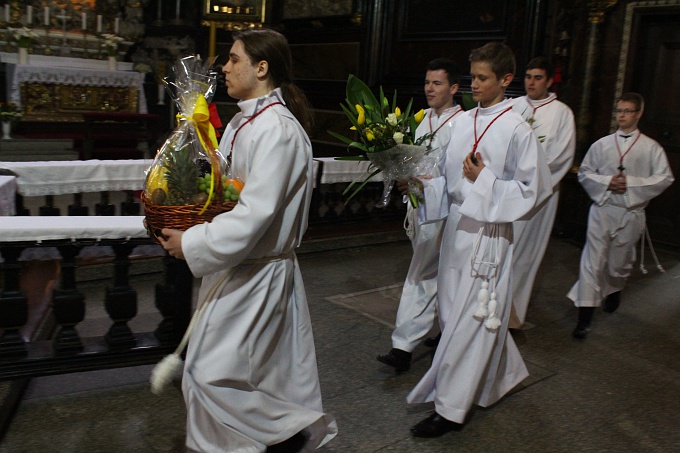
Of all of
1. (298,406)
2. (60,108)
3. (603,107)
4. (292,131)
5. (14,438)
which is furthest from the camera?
(60,108)

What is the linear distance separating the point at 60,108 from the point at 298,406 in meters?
8.84

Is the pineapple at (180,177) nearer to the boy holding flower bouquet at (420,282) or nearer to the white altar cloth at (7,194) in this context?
the boy holding flower bouquet at (420,282)

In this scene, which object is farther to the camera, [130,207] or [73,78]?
[73,78]

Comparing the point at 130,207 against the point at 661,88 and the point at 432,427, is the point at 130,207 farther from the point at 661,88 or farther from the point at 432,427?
the point at 661,88

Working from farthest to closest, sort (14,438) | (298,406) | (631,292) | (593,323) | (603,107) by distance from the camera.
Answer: (603,107) < (631,292) < (593,323) < (14,438) < (298,406)

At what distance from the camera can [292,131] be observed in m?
2.23

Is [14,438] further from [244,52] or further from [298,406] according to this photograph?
[244,52]

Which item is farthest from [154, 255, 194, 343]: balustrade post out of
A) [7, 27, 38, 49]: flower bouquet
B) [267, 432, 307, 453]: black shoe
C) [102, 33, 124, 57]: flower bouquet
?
[102, 33, 124, 57]: flower bouquet

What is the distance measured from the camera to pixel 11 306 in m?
2.73

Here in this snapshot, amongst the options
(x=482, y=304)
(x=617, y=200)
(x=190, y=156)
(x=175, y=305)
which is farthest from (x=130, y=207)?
(x=617, y=200)

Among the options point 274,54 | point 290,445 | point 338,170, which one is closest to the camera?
point 274,54

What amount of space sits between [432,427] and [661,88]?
6485 millimetres

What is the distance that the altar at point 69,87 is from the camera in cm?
954

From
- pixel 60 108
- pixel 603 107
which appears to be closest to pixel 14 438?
pixel 603 107
